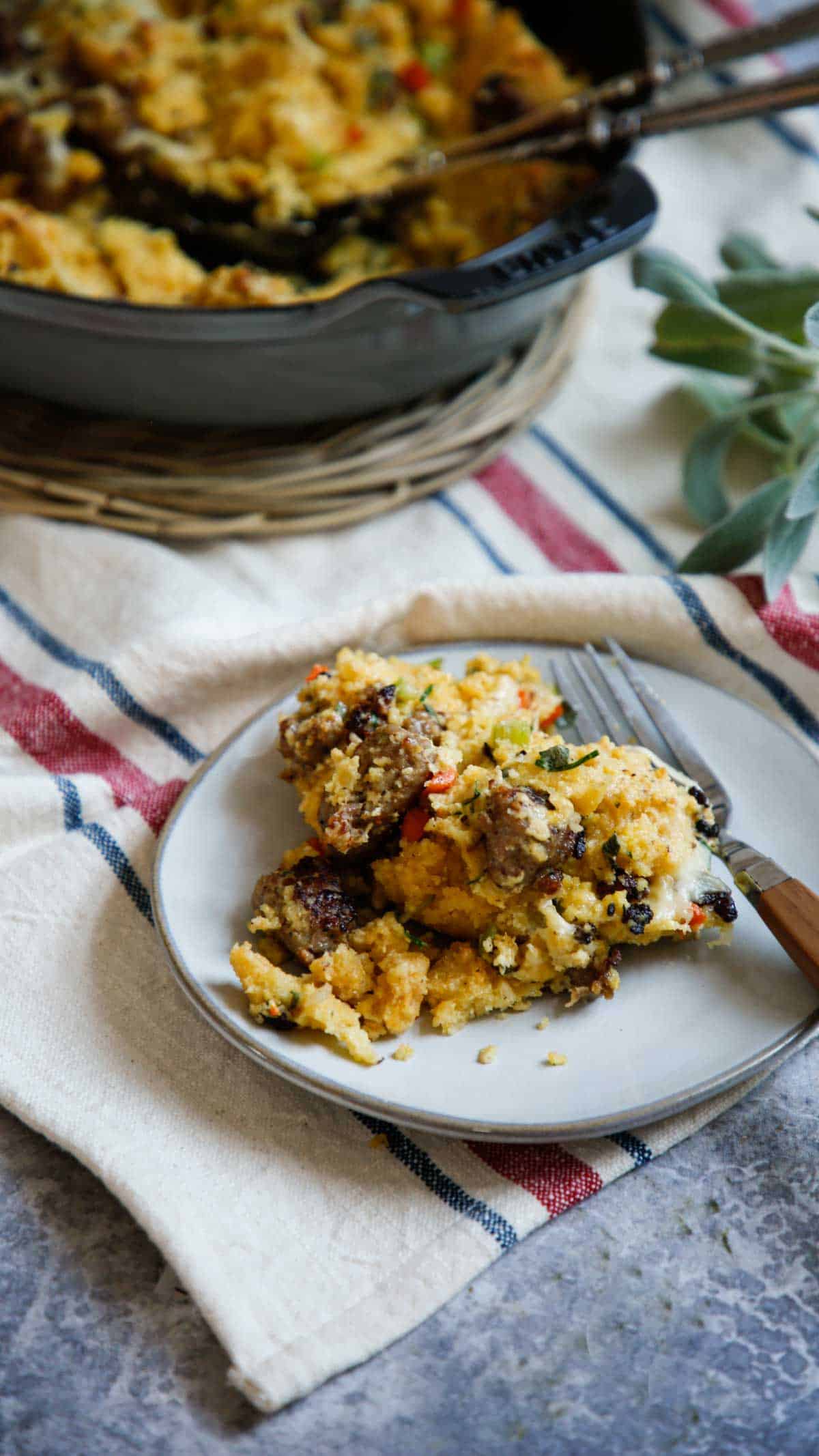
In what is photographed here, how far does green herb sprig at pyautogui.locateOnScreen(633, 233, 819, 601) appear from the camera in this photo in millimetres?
2051

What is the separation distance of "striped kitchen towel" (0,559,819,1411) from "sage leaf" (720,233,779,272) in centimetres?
81

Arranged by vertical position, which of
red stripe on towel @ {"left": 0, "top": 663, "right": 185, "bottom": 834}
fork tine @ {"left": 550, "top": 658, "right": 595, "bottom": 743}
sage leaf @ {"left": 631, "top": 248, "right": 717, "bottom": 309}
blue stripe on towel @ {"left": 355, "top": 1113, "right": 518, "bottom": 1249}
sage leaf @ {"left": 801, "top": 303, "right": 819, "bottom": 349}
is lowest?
blue stripe on towel @ {"left": 355, "top": 1113, "right": 518, "bottom": 1249}

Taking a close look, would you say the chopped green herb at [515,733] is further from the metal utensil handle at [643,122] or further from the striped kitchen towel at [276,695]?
the metal utensil handle at [643,122]

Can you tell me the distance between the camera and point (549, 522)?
2320 millimetres

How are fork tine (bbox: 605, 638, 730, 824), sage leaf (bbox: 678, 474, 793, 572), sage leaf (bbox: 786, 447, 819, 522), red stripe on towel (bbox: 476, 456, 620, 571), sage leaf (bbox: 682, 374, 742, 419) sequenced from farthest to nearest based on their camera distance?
sage leaf (bbox: 682, 374, 742, 419) < red stripe on towel (bbox: 476, 456, 620, 571) < sage leaf (bbox: 678, 474, 793, 572) < sage leaf (bbox: 786, 447, 819, 522) < fork tine (bbox: 605, 638, 730, 824)

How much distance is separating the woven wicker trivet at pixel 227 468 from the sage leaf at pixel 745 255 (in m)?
0.51

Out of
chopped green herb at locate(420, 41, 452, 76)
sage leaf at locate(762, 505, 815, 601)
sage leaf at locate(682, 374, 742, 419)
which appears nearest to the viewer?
sage leaf at locate(762, 505, 815, 601)

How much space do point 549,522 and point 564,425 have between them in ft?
0.89

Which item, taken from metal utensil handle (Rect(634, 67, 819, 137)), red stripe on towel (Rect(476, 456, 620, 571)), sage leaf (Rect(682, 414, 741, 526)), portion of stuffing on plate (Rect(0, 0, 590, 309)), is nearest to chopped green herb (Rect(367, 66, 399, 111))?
portion of stuffing on plate (Rect(0, 0, 590, 309))

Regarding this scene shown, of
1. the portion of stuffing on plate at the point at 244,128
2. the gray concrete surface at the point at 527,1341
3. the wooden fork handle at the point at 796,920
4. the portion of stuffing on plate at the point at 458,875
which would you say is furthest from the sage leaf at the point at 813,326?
the gray concrete surface at the point at 527,1341

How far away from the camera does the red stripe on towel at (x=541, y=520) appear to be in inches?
89.0

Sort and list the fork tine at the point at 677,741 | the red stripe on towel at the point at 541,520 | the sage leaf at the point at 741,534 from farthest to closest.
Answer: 1. the red stripe on towel at the point at 541,520
2. the sage leaf at the point at 741,534
3. the fork tine at the point at 677,741

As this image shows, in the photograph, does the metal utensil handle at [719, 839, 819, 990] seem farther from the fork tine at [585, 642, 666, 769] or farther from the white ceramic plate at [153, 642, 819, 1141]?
the fork tine at [585, 642, 666, 769]

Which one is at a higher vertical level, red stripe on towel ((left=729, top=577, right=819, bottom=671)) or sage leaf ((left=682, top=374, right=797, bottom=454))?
sage leaf ((left=682, top=374, right=797, bottom=454))
